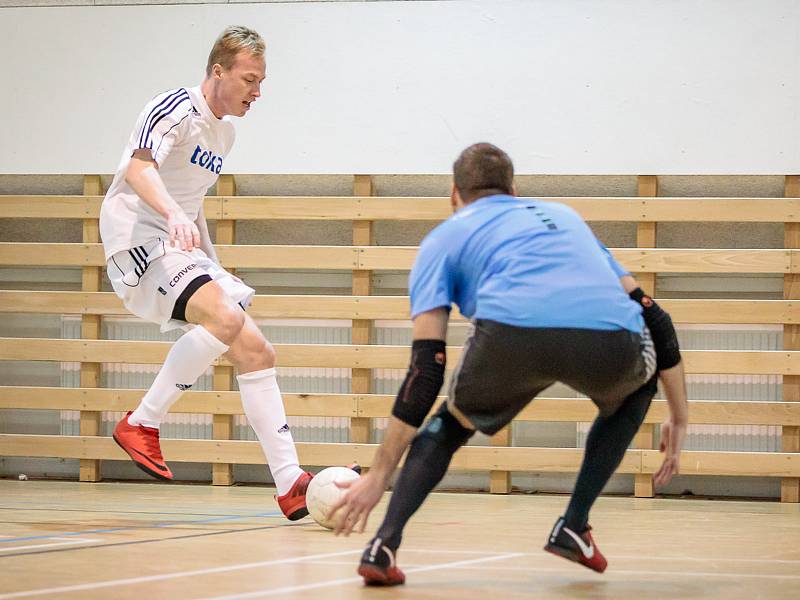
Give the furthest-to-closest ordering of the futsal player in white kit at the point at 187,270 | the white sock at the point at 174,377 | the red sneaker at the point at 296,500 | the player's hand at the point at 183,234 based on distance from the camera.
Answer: the white sock at the point at 174,377 → the futsal player in white kit at the point at 187,270 → the red sneaker at the point at 296,500 → the player's hand at the point at 183,234

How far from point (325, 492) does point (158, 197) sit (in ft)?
3.95

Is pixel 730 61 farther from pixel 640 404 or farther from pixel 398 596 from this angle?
pixel 398 596

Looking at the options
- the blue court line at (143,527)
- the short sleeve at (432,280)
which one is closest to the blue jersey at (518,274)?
the short sleeve at (432,280)

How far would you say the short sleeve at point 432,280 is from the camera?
2.54m

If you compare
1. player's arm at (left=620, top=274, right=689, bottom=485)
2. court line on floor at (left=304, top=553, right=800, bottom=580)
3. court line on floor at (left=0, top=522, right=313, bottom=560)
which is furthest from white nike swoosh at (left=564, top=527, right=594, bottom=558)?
court line on floor at (left=0, top=522, right=313, bottom=560)

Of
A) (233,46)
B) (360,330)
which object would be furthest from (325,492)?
(360,330)

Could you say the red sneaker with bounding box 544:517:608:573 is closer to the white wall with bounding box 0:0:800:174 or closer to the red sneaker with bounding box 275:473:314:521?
the red sneaker with bounding box 275:473:314:521

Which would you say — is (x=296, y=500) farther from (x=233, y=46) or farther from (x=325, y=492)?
(x=233, y=46)

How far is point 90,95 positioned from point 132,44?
0.42m

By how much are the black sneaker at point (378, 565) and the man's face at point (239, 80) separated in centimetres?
237

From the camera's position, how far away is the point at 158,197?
4.00 meters

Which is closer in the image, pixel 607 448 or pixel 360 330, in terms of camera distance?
pixel 607 448

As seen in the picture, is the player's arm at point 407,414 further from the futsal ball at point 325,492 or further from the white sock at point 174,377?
the white sock at point 174,377

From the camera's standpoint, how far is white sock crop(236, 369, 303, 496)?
4.12 m
